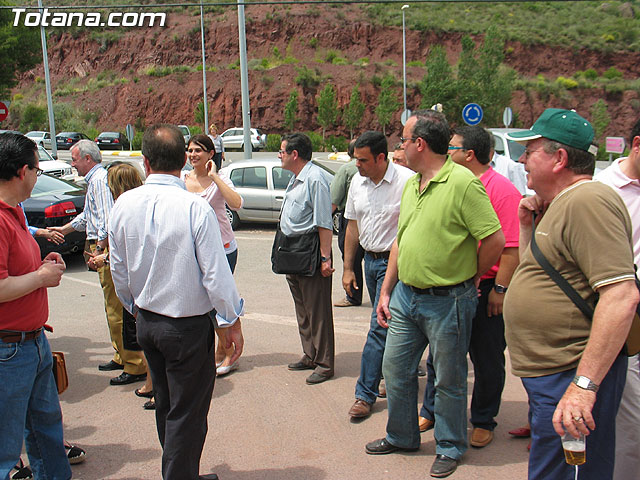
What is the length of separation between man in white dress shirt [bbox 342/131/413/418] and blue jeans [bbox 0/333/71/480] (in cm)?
201

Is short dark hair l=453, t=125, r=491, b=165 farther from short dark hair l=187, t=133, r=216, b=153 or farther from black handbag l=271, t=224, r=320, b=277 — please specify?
short dark hair l=187, t=133, r=216, b=153

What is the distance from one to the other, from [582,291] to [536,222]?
0.54m

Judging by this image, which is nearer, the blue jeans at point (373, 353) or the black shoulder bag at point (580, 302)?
the black shoulder bag at point (580, 302)

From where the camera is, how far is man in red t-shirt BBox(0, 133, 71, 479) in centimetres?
289

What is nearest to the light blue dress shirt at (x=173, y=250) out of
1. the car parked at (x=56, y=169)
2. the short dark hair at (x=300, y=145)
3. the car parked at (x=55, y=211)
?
the short dark hair at (x=300, y=145)

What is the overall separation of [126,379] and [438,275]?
3.09 m

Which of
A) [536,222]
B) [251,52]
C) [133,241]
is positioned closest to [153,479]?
[133,241]

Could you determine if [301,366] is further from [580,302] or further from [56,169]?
[56,169]

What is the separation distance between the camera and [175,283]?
9.71 ft

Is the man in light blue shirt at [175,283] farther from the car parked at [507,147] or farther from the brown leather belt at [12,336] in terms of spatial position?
the car parked at [507,147]

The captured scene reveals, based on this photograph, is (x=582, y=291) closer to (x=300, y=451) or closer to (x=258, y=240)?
(x=300, y=451)

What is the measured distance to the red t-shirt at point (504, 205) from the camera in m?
3.83

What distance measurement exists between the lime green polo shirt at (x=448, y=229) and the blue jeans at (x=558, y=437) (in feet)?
3.08

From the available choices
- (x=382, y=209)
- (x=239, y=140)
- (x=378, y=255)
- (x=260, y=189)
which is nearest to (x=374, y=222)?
(x=382, y=209)
